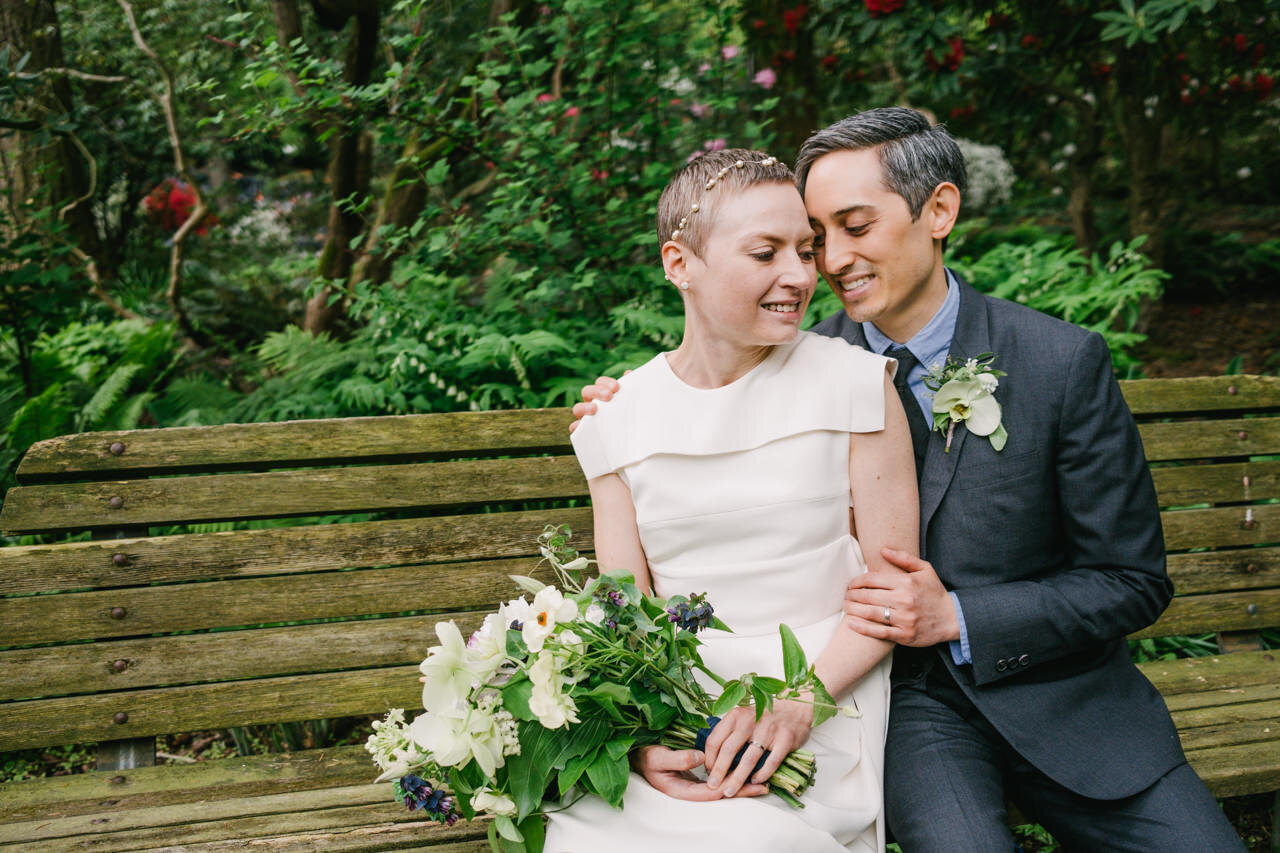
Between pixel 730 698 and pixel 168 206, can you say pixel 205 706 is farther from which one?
pixel 168 206

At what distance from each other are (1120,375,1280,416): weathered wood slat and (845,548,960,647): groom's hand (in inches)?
57.0

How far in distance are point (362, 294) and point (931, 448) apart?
2434mm

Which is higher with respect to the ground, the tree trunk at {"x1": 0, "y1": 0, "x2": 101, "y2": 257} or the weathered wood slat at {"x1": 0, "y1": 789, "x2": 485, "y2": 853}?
the tree trunk at {"x1": 0, "y1": 0, "x2": 101, "y2": 257}

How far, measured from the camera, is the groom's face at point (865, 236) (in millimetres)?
2211

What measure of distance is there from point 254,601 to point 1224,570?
10.3ft

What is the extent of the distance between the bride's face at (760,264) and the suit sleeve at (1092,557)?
681 millimetres

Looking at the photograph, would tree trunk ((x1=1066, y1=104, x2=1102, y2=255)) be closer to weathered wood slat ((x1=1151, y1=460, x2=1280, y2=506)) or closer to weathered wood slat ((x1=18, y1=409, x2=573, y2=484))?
weathered wood slat ((x1=1151, y1=460, x2=1280, y2=506))

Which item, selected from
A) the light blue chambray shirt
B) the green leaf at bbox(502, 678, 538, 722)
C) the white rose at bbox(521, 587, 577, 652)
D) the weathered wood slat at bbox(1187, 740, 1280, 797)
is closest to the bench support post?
the green leaf at bbox(502, 678, 538, 722)

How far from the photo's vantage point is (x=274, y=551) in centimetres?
278

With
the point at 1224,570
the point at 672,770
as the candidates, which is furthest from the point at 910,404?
Result: the point at 1224,570

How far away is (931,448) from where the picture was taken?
2.26 metres

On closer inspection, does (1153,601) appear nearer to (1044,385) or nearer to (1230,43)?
(1044,385)

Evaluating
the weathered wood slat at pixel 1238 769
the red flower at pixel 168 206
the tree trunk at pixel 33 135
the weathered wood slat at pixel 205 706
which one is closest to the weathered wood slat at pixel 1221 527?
the weathered wood slat at pixel 1238 769

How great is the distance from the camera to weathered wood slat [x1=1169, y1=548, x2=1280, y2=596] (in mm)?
3133
